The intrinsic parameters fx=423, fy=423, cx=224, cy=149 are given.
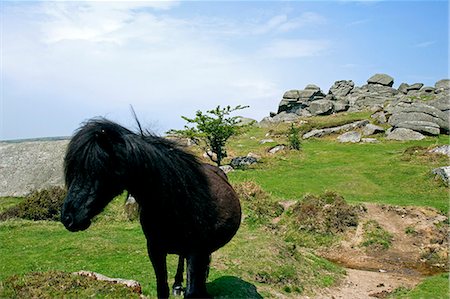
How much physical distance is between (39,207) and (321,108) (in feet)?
185

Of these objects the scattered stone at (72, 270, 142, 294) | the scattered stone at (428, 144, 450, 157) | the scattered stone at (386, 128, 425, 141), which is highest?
the scattered stone at (386, 128, 425, 141)

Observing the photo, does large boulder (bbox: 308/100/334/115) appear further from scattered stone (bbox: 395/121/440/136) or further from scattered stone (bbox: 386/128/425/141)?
scattered stone (bbox: 386/128/425/141)

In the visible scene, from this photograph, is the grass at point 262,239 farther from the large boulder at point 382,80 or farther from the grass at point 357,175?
the large boulder at point 382,80

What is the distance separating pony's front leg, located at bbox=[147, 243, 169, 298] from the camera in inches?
233

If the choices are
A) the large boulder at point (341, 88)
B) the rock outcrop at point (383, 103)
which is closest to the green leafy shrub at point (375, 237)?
the rock outcrop at point (383, 103)

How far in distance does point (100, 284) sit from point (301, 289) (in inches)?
224

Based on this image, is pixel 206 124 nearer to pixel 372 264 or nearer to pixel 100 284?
pixel 372 264

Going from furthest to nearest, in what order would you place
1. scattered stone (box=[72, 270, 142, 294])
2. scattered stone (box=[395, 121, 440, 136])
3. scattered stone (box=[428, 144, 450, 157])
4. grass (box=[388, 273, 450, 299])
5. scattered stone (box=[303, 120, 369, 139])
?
1. scattered stone (box=[303, 120, 369, 139])
2. scattered stone (box=[395, 121, 440, 136])
3. scattered stone (box=[428, 144, 450, 157])
4. grass (box=[388, 273, 450, 299])
5. scattered stone (box=[72, 270, 142, 294])

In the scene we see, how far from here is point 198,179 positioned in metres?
5.83

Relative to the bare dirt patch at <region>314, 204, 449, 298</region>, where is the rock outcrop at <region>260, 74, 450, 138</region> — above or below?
above

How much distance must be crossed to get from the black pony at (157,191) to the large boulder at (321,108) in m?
65.0

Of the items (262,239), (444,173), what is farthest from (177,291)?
(444,173)

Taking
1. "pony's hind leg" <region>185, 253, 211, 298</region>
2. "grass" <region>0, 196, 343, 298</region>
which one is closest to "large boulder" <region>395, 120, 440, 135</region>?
"grass" <region>0, 196, 343, 298</region>

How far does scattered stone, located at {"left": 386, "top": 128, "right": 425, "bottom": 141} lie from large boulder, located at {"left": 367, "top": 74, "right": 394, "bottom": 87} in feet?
153
